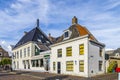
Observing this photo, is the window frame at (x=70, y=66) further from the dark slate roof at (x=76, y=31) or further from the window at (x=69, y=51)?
the dark slate roof at (x=76, y=31)

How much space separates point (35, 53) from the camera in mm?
49219

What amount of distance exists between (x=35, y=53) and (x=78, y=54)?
72.3 feet

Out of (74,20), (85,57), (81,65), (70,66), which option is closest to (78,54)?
(81,65)

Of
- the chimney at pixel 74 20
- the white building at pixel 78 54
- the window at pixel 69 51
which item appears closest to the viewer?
the white building at pixel 78 54

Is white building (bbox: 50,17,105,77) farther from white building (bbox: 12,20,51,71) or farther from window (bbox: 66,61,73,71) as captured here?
white building (bbox: 12,20,51,71)

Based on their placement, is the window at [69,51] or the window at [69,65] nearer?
the window at [69,65]

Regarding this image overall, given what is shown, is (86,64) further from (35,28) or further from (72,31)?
(35,28)

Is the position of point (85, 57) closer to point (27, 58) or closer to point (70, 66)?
point (70, 66)

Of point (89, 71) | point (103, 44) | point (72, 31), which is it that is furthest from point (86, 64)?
point (72, 31)

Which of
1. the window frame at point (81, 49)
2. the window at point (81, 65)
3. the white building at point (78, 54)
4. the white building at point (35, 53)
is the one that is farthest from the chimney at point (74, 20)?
the window at point (81, 65)

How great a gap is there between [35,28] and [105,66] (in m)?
28.8

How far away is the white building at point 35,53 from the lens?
141 ft

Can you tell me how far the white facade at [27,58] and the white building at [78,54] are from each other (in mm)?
6662

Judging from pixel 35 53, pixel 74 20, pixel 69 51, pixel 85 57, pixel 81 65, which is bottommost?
pixel 81 65
